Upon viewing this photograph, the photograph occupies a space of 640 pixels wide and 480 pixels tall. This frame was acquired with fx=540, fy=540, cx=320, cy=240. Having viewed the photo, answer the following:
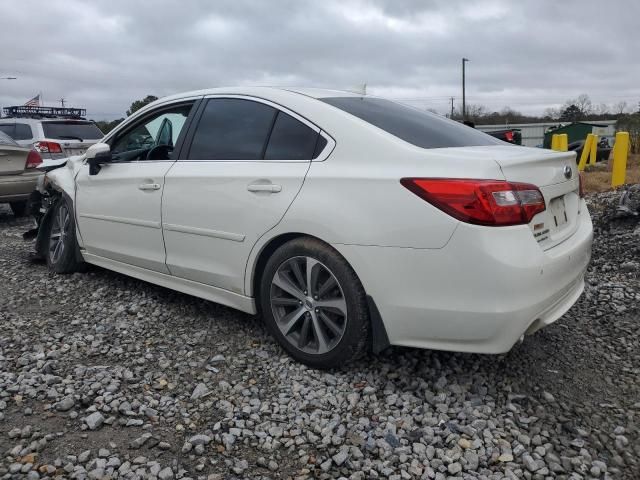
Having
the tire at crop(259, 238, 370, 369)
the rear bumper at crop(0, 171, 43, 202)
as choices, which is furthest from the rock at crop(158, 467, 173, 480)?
the rear bumper at crop(0, 171, 43, 202)

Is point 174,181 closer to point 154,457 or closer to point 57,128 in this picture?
point 154,457

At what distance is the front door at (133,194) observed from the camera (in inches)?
150

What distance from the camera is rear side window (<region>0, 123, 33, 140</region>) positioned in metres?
10.3

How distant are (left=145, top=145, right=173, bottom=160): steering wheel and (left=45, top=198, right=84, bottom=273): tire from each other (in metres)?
1.11

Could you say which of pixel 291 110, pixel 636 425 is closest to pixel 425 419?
pixel 636 425

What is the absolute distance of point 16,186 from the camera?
311 inches

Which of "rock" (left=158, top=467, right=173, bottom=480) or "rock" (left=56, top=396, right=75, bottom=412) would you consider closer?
"rock" (left=158, top=467, right=173, bottom=480)

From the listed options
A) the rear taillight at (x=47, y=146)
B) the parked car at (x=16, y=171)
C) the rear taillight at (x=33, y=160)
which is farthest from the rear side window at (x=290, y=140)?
the rear taillight at (x=47, y=146)

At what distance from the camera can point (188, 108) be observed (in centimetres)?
387

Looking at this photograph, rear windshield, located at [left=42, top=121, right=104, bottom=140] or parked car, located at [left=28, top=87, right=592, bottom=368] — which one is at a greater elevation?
rear windshield, located at [left=42, top=121, right=104, bottom=140]

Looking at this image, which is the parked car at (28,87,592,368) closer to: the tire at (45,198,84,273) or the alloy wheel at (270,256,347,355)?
the alloy wheel at (270,256,347,355)

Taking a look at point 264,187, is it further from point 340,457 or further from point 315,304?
point 340,457

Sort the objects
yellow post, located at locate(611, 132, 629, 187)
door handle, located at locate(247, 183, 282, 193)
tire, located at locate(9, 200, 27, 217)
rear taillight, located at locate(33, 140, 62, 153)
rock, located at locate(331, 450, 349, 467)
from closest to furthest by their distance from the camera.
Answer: rock, located at locate(331, 450, 349, 467) < door handle, located at locate(247, 183, 282, 193) < tire, located at locate(9, 200, 27, 217) < yellow post, located at locate(611, 132, 629, 187) < rear taillight, located at locate(33, 140, 62, 153)

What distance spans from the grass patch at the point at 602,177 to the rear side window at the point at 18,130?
1028 centimetres
